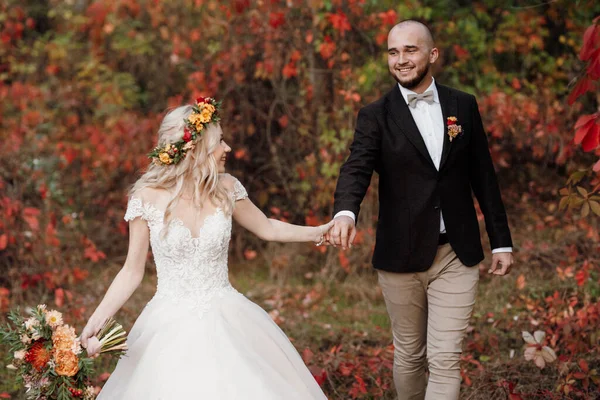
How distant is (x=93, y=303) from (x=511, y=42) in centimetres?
548

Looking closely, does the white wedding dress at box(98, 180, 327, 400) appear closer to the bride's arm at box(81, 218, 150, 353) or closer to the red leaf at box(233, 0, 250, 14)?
the bride's arm at box(81, 218, 150, 353)

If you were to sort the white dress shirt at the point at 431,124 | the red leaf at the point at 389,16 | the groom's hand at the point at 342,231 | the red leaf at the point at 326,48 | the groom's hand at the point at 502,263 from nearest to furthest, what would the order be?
the groom's hand at the point at 342,231 → the white dress shirt at the point at 431,124 → the groom's hand at the point at 502,263 → the red leaf at the point at 389,16 → the red leaf at the point at 326,48

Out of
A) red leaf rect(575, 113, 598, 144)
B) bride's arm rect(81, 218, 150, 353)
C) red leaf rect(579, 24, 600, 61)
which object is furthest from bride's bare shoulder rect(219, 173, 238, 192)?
red leaf rect(579, 24, 600, 61)

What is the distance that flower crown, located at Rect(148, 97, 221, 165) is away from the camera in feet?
12.5

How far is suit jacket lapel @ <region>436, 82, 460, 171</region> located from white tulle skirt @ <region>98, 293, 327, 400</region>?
4.02 feet

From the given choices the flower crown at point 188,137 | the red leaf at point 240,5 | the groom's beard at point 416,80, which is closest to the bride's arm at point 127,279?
the flower crown at point 188,137

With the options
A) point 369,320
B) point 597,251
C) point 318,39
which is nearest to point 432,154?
point 369,320

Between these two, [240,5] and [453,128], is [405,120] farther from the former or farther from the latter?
[240,5]

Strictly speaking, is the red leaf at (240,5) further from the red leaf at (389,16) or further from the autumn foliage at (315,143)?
the red leaf at (389,16)

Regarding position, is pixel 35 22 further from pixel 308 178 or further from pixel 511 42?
pixel 511 42

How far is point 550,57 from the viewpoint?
30.8 feet

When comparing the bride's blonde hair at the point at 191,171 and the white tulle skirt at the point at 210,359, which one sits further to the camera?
the bride's blonde hair at the point at 191,171

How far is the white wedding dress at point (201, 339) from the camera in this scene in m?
3.40

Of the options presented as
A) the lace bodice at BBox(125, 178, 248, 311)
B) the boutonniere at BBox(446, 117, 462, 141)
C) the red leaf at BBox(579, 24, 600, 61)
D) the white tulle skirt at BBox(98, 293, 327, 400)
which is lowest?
the white tulle skirt at BBox(98, 293, 327, 400)
